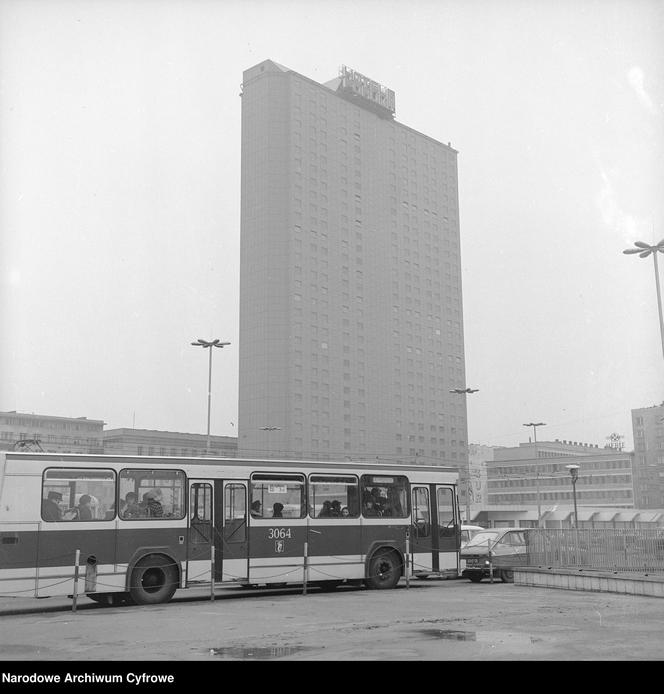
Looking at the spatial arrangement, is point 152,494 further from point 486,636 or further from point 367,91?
point 367,91

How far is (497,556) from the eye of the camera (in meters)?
23.9

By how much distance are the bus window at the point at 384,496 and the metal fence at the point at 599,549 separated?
12.3 feet

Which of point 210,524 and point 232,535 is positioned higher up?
point 210,524

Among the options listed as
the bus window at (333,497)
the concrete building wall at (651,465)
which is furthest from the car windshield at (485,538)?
the concrete building wall at (651,465)

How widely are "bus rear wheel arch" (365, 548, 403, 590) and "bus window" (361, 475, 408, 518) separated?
0.94 meters

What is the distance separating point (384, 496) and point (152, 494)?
6.16 meters

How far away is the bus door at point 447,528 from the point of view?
22250 mm

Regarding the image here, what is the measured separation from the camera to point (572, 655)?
981 cm

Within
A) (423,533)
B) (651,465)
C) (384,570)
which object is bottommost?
(384,570)

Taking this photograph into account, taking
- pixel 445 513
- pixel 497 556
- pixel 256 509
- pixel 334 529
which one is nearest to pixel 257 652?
pixel 256 509

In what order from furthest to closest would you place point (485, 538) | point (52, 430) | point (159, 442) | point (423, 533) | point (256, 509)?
point (159, 442)
point (52, 430)
point (485, 538)
point (423, 533)
point (256, 509)

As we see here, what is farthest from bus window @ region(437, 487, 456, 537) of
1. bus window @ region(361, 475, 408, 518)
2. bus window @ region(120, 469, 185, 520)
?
bus window @ region(120, 469, 185, 520)

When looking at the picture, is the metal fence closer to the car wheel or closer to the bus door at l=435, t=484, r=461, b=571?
the bus door at l=435, t=484, r=461, b=571
